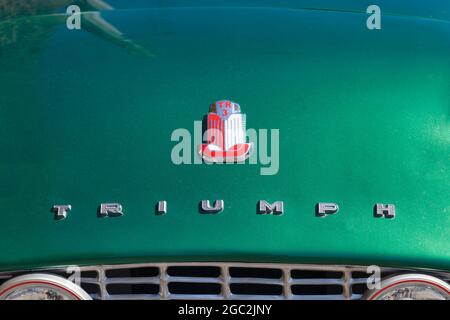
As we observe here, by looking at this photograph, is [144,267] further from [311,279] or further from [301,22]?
[301,22]

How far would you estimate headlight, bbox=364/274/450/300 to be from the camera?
2.51m

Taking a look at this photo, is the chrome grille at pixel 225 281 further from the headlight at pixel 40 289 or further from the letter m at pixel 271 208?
the letter m at pixel 271 208

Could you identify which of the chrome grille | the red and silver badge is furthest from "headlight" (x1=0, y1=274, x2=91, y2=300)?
the red and silver badge

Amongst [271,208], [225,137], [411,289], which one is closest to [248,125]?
[225,137]

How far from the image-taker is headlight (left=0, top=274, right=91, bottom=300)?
2.53m

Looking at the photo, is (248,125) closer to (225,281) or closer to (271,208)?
(271,208)

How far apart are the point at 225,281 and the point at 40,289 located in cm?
67

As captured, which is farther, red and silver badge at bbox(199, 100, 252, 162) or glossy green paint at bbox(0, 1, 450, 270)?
red and silver badge at bbox(199, 100, 252, 162)

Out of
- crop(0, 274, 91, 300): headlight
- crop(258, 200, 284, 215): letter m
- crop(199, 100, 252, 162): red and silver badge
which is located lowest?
crop(0, 274, 91, 300): headlight

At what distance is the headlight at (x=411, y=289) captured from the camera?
98.8 inches

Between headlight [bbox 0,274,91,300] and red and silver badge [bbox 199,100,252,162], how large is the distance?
26.9 inches

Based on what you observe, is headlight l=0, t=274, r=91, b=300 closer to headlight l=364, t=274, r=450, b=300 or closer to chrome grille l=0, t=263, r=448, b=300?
chrome grille l=0, t=263, r=448, b=300

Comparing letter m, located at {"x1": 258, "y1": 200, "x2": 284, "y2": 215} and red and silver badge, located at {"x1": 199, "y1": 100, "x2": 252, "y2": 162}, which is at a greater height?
red and silver badge, located at {"x1": 199, "y1": 100, "x2": 252, "y2": 162}

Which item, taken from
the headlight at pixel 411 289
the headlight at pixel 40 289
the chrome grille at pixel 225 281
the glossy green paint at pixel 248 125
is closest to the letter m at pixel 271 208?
the glossy green paint at pixel 248 125
